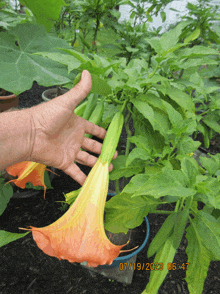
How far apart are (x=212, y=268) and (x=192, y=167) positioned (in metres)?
1.02

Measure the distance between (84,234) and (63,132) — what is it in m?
0.43

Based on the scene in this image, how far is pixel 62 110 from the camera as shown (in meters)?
0.74

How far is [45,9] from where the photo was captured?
858 mm

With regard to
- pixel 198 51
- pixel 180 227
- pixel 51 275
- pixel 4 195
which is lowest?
pixel 51 275

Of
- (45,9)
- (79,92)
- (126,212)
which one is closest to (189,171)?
(126,212)

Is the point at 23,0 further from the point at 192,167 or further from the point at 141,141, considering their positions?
the point at 192,167

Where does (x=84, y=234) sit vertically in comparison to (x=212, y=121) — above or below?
below

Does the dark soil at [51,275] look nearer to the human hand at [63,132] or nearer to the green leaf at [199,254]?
the green leaf at [199,254]

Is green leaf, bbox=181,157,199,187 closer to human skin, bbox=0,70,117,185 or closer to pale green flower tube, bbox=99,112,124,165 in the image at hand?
pale green flower tube, bbox=99,112,124,165

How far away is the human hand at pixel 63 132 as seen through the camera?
2.32 feet

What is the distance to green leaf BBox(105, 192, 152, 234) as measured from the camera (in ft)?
2.64

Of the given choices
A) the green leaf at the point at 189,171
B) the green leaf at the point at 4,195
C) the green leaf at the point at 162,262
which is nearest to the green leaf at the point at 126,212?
the green leaf at the point at 162,262

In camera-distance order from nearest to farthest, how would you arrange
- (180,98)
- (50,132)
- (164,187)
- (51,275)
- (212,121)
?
(164,187) → (180,98) → (50,132) → (212,121) → (51,275)

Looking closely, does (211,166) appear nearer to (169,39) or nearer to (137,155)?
(137,155)
